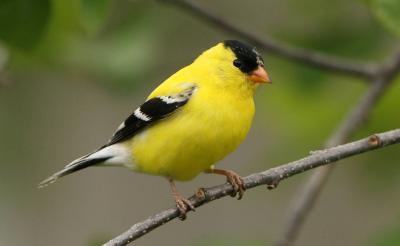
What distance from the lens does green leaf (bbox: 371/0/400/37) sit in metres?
3.66

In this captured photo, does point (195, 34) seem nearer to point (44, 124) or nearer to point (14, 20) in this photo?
point (44, 124)

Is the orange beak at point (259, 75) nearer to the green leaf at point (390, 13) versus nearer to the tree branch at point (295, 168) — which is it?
the green leaf at point (390, 13)

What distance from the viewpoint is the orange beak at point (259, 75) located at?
4246 mm

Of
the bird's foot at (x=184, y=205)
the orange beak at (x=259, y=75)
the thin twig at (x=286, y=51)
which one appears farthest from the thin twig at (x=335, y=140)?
the bird's foot at (x=184, y=205)

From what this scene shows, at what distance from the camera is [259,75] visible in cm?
429

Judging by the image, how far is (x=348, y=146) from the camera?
325 centimetres

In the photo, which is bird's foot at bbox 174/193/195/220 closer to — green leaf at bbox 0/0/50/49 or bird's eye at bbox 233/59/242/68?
bird's eye at bbox 233/59/242/68

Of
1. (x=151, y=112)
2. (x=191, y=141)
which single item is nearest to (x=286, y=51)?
(x=151, y=112)

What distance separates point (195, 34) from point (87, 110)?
5.82 feet

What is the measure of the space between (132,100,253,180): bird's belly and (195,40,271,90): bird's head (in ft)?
0.79

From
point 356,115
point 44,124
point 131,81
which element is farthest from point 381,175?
point 44,124

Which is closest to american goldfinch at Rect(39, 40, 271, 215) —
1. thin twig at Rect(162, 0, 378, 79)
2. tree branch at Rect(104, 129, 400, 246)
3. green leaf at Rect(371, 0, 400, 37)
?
thin twig at Rect(162, 0, 378, 79)

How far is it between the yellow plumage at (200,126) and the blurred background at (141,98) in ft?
1.73

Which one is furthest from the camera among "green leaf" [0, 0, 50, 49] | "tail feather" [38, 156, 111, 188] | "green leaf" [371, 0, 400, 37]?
"tail feather" [38, 156, 111, 188]
